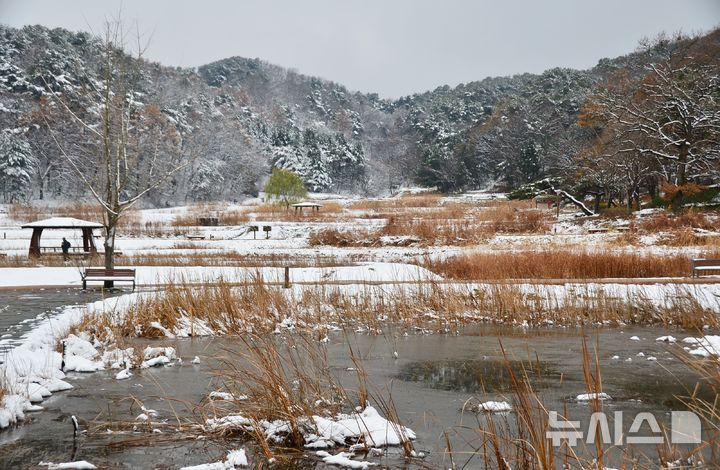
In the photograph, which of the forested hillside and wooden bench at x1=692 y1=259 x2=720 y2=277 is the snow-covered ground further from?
the forested hillside

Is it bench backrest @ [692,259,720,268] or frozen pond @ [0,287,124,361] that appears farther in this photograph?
bench backrest @ [692,259,720,268]

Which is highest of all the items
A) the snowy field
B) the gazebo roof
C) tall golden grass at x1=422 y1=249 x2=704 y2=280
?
the gazebo roof

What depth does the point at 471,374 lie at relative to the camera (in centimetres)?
903

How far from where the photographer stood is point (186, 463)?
5.54 metres

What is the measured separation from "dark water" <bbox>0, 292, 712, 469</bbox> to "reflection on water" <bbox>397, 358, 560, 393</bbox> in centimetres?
2

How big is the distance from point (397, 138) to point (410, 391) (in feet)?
445

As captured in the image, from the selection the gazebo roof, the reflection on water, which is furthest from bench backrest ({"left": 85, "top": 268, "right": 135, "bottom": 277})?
the reflection on water

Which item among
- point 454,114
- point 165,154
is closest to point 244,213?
point 165,154

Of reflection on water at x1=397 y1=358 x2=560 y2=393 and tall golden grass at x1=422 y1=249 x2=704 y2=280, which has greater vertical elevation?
tall golden grass at x1=422 y1=249 x2=704 y2=280

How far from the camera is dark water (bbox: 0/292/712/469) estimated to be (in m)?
5.80

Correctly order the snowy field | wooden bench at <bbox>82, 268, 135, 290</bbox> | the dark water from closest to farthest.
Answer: the dark water
the snowy field
wooden bench at <bbox>82, 268, 135, 290</bbox>

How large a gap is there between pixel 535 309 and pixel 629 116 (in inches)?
1167

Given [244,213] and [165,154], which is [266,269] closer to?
[244,213]

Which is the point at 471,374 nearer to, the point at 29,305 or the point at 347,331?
the point at 347,331
